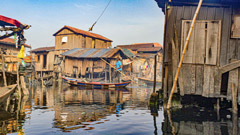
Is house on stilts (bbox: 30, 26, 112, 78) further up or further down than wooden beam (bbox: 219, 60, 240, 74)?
further up

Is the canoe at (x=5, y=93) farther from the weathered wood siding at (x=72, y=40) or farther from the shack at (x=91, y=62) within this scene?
the weathered wood siding at (x=72, y=40)

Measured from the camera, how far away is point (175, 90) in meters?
8.25

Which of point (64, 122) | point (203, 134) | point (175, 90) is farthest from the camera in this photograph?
point (175, 90)

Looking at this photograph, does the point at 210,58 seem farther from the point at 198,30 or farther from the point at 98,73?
the point at 98,73

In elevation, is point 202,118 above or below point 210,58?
below

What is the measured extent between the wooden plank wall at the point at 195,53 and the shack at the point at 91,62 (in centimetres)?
1835

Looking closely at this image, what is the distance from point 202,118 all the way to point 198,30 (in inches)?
129

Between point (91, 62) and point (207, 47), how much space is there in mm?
21221

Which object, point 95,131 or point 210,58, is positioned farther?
point 210,58

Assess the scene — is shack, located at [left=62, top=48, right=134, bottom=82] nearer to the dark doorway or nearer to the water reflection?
the dark doorway

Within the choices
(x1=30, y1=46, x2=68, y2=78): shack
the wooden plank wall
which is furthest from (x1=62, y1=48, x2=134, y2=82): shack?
the wooden plank wall

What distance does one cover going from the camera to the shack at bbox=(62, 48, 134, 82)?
90.1ft

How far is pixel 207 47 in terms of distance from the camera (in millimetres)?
8094

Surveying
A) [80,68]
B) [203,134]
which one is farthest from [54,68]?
[203,134]
